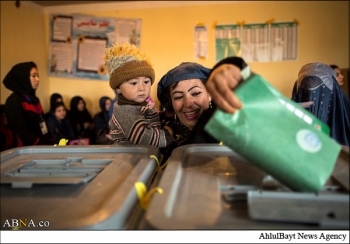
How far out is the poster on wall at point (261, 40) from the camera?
11.6 feet

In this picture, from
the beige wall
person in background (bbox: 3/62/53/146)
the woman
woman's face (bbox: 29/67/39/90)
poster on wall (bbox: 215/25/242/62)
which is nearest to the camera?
the woman

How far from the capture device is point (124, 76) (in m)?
1.23

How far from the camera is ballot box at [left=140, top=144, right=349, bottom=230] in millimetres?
449

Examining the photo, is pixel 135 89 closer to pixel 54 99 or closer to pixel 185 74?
pixel 185 74

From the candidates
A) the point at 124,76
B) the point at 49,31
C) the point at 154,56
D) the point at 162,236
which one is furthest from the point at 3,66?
the point at 162,236

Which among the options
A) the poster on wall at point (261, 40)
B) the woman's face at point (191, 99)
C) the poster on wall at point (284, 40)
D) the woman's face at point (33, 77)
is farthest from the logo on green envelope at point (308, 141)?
the poster on wall at point (284, 40)

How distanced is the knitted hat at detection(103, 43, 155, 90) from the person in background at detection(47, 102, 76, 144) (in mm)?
2525

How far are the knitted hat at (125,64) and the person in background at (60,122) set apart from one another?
2.52 meters

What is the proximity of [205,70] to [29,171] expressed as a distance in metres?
0.72

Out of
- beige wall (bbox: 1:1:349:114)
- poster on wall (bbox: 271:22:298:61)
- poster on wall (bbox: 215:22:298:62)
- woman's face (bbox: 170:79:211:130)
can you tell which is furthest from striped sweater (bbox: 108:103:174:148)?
poster on wall (bbox: 271:22:298:61)

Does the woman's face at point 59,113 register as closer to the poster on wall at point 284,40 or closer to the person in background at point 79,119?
the person in background at point 79,119

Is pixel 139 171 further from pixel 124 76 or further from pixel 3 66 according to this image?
pixel 3 66

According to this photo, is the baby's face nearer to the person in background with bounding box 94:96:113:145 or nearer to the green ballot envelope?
the green ballot envelope

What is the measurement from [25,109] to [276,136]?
251 centimetres
